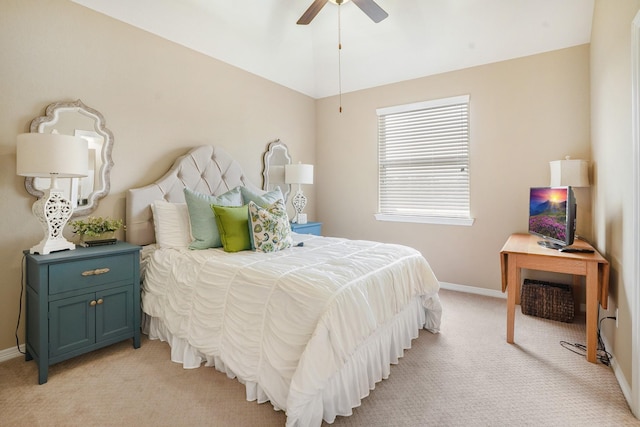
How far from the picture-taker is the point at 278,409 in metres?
1.72

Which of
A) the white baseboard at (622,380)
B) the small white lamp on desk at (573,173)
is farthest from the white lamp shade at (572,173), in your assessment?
the white baseboard at (622,380)

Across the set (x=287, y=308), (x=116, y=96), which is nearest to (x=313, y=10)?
(x=116, y=96)

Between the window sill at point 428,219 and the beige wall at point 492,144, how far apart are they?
0.06m

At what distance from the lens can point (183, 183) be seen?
3131 millimetres

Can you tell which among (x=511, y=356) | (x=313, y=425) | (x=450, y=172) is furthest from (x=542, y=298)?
(x=313, y=425)

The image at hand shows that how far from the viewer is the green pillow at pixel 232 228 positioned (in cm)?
256

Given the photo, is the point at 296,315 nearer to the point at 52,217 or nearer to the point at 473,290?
the point at 52,217

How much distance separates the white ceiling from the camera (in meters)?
3.01

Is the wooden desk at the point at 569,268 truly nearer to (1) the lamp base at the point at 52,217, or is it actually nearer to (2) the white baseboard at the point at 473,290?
(2) the white baseboard at the point at 473,290

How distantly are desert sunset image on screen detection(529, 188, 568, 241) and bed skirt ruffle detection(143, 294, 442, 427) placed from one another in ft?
3.94

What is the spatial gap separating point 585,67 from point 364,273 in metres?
3.13

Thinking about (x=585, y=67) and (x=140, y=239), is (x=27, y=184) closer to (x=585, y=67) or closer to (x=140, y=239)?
(x=140, y=239)

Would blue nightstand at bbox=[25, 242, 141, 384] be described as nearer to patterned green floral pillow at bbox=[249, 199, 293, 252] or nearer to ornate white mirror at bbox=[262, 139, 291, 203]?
patterned green floral pillow at bbox=[249, 199, 293, 252]

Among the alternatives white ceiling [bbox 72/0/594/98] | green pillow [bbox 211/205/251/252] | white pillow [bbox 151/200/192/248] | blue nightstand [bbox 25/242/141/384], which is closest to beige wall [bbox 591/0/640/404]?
white ceiling [bbox 72/0/594/98]
